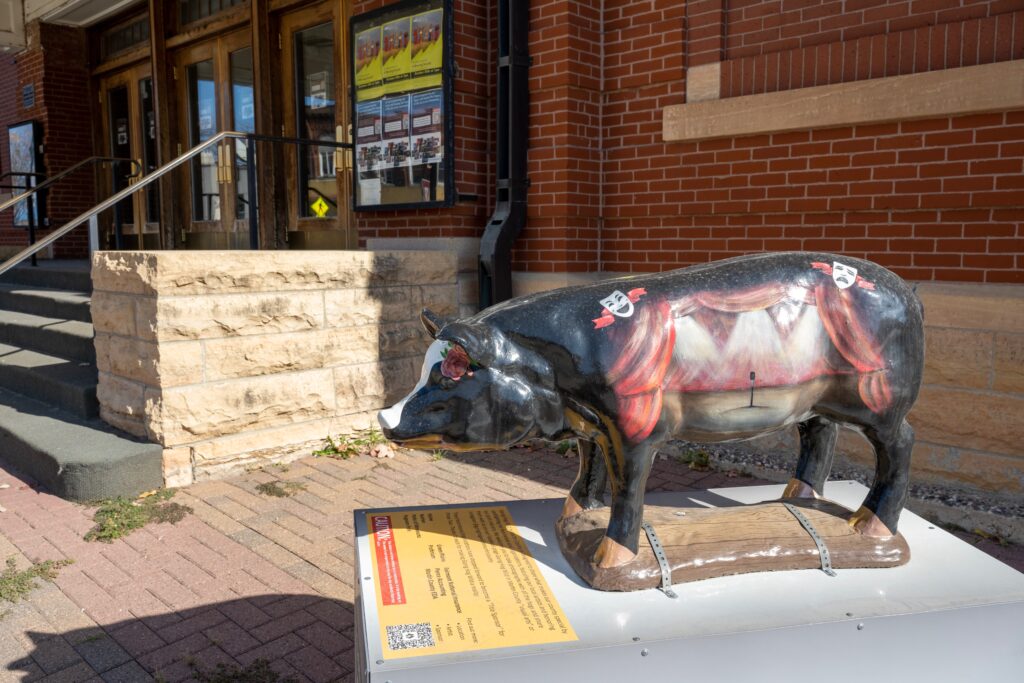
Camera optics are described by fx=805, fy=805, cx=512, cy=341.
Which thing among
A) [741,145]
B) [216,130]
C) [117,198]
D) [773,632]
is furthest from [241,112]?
[773,632]

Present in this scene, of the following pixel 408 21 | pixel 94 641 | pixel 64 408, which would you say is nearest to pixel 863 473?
pixel 94 641

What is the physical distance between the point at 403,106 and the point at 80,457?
3.40 meters

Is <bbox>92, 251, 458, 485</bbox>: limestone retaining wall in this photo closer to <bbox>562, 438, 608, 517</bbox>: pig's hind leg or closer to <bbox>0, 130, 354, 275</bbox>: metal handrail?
<bbox>0, 130, 354, 275</bbox>: metal handrail

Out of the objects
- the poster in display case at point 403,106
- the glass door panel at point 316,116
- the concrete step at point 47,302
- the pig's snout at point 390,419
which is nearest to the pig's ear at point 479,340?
the pig's snout at point 390,419

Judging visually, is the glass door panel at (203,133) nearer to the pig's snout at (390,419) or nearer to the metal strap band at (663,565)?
the pig's snout at (390,419)

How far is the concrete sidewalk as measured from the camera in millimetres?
2883

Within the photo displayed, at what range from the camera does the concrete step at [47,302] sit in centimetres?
677

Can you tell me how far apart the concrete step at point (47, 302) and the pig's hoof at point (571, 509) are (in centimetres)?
525

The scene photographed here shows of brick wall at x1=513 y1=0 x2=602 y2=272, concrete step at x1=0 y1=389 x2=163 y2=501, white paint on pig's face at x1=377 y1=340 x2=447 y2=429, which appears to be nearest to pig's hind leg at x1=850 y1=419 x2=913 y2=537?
white paint on pig's face at x1=377 y1=340 x2=447 y2=429

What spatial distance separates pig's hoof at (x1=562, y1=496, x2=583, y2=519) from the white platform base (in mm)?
175

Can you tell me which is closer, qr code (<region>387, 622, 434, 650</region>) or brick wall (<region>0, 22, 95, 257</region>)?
qr code (<region>387, 622, 434, 650</region>)

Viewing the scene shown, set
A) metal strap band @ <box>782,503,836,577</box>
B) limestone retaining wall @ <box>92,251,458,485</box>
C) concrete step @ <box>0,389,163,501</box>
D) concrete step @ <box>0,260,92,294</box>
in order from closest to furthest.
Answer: metal strap band @ <box>782,503,836,577</box>
concrete step @ <box>0,389,163,501</box>
limestone retaining wall @ <box>92,251,458,485</box>
concrete step @ <box>0,260,92,294</box>

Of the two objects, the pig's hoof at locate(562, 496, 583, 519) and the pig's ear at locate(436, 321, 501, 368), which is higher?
the pig's ear at locate(436, 321, 501, 368)

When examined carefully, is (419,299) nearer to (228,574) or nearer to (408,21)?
(408,21)
